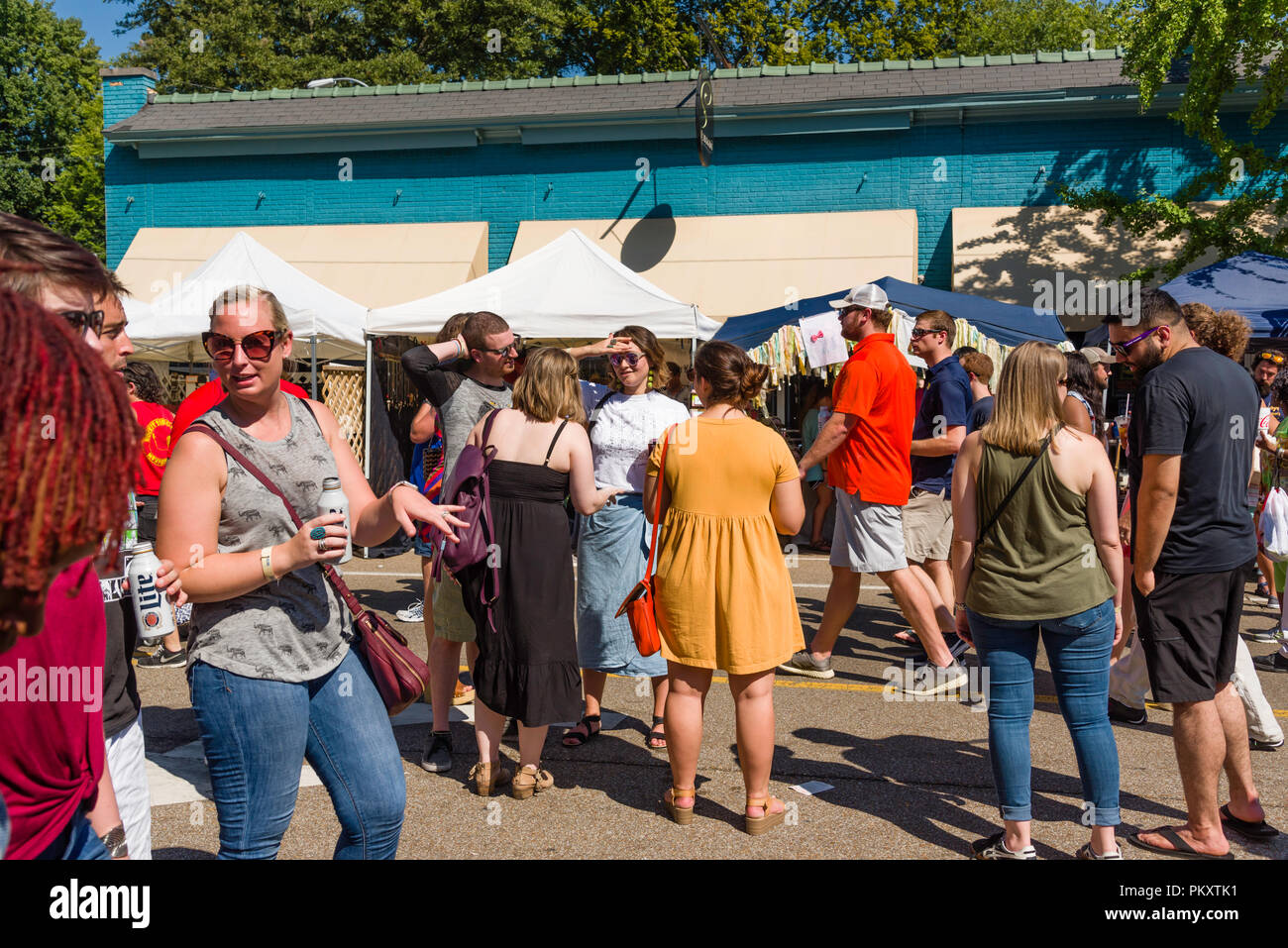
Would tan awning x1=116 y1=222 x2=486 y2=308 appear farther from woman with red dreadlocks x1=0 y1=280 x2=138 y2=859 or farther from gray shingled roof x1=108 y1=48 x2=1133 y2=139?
woman with red dreadlocks x1=0 y1=280 x2=138 y2=859

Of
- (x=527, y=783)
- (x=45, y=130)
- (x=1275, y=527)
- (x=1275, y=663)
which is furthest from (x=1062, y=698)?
(x=45, y=130)

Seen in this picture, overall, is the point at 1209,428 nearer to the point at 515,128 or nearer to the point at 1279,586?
the point at 1279,586

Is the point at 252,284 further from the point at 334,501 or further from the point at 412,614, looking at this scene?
the point at 334,501

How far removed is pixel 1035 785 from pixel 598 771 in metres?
1.98

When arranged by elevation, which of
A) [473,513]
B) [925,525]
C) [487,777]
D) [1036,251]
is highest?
[1036,251]

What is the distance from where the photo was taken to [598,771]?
466 centimetres

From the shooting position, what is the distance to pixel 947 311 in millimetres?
10680

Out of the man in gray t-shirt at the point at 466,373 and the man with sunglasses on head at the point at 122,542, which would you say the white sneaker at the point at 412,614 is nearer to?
the man in gray t-shirt at the point at 466,373

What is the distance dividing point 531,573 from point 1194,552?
258cm

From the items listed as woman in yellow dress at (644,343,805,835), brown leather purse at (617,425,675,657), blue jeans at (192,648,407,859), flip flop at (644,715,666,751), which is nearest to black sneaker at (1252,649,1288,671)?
flip flop at (644,715,666,751)

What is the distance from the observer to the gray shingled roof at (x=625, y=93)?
15.6 metres

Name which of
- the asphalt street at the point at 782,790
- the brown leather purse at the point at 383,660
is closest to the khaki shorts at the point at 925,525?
the asphalt street at the point at 782,790

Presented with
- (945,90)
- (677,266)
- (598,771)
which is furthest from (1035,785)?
(945,90)

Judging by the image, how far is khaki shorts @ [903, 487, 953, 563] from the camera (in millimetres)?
6609
